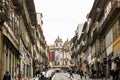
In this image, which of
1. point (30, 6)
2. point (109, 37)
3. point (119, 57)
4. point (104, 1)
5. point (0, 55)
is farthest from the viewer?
point (30, 6)

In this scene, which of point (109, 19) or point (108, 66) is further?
point (108, 66)

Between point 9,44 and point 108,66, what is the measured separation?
2288cm

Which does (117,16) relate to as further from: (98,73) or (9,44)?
(98,73)

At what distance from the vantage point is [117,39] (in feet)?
175

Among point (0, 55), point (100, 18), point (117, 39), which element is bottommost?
point (0, 55)

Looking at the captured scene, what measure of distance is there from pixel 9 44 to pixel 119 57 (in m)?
12.3

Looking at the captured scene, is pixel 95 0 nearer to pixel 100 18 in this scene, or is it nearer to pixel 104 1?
pixel 100 18

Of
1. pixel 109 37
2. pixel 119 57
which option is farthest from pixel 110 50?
pixel 119 57

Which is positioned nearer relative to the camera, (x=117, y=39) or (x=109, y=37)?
(x=117, y=39)

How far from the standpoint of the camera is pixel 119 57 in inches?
1930

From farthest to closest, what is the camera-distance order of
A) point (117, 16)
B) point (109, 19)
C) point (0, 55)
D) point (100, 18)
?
point (100, 18), point (109, 19), point (117, 16), point (0, 55)

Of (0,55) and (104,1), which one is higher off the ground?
(104,1)

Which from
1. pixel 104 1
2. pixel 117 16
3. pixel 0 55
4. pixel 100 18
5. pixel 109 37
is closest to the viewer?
pixel 0 55

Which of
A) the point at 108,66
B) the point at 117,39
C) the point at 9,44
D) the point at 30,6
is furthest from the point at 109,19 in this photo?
the point at 30,6
